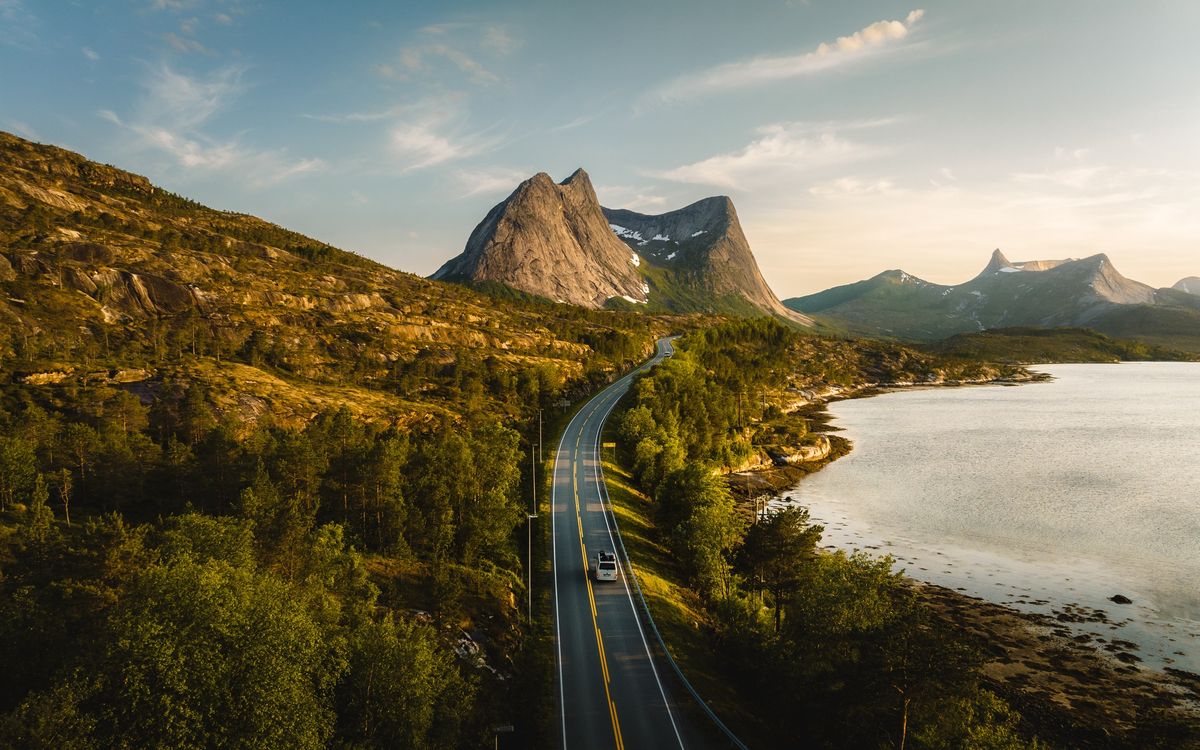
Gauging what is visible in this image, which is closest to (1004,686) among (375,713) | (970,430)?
(375,713)

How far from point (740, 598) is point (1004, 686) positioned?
63.6ft

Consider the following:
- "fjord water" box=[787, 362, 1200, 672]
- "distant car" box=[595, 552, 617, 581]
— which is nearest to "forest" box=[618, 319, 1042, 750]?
"distant car" box=[595, 552, 617, 581]

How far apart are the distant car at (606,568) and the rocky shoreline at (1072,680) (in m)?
27.1

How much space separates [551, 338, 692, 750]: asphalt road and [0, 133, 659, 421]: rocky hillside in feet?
187

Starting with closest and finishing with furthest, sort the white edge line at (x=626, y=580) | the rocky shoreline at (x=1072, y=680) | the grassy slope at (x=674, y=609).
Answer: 1. the white edge line at (x=626, y=580)
2. the grassy slope at (x=674, y=609)
3. the rocky shoreline at (x=1072, y=680)

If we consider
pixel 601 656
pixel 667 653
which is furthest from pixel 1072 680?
pixel 601 656

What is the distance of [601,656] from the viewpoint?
38.3 m

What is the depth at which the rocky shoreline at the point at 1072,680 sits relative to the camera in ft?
115

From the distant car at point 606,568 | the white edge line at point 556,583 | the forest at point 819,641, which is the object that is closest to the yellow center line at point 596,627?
the distant car at point 606,568

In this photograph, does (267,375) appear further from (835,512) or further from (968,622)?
(968,622)

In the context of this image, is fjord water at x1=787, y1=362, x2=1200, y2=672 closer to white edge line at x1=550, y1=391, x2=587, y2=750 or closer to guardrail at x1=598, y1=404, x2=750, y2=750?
guardrail at x1=598, y1=404, x2=750, y2=750

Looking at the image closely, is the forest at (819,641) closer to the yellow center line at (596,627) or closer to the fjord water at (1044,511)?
the yellow center line at (596,627)

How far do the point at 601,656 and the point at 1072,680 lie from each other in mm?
35075

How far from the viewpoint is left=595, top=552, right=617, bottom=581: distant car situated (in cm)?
4906
